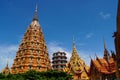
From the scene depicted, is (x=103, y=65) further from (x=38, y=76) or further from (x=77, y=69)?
(x=38, y=76)

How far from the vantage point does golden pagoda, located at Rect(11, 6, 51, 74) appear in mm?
53000

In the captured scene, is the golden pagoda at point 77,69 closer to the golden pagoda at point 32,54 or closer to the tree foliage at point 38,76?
the golden pagoda at point 32,54

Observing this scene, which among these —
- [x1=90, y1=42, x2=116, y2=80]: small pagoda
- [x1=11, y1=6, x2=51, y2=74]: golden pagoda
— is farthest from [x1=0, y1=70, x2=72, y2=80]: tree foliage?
[x1=11, y1=6, x2=51, y2=74]: golden pagoda

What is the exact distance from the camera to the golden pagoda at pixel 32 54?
2087 inches

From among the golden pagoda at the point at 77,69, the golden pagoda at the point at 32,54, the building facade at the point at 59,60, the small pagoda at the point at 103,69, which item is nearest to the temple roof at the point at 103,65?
the small pagoda at the point at 103,69

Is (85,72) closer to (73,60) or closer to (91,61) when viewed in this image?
(91,61)

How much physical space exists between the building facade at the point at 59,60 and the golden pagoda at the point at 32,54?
21103 millimetres

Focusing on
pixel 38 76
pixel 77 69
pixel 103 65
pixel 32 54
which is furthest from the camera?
pixel 32 54

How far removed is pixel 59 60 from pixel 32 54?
88.7 feet

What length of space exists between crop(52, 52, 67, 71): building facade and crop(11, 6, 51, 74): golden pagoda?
21103 mm

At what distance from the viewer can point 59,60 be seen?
263 feet

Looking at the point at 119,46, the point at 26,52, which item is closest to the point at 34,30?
the point at 26,52

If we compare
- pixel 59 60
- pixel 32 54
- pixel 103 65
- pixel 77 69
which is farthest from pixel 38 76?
pixel 59 60

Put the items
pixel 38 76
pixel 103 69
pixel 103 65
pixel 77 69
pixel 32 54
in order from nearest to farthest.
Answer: pixel 38 76
pixel 103 69
pixel 103 65
pixel 77 69
pixel 32 54
